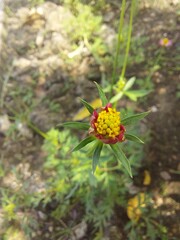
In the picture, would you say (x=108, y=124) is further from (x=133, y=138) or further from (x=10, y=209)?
(x=10, y=209)

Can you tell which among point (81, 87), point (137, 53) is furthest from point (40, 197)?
point (137, 53)

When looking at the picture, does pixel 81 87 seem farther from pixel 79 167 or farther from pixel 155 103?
pixel 79 167

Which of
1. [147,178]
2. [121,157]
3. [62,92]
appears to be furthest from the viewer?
[62,92]

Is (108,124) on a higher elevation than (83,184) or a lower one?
higher

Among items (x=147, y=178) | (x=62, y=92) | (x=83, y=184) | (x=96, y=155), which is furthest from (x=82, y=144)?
(x=62, y=92)

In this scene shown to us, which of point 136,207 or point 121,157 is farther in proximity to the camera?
point 136,207

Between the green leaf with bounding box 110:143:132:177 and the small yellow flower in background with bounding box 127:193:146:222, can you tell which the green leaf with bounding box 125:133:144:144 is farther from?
the small yellow flower in background with bounding box 127:193:146:222
